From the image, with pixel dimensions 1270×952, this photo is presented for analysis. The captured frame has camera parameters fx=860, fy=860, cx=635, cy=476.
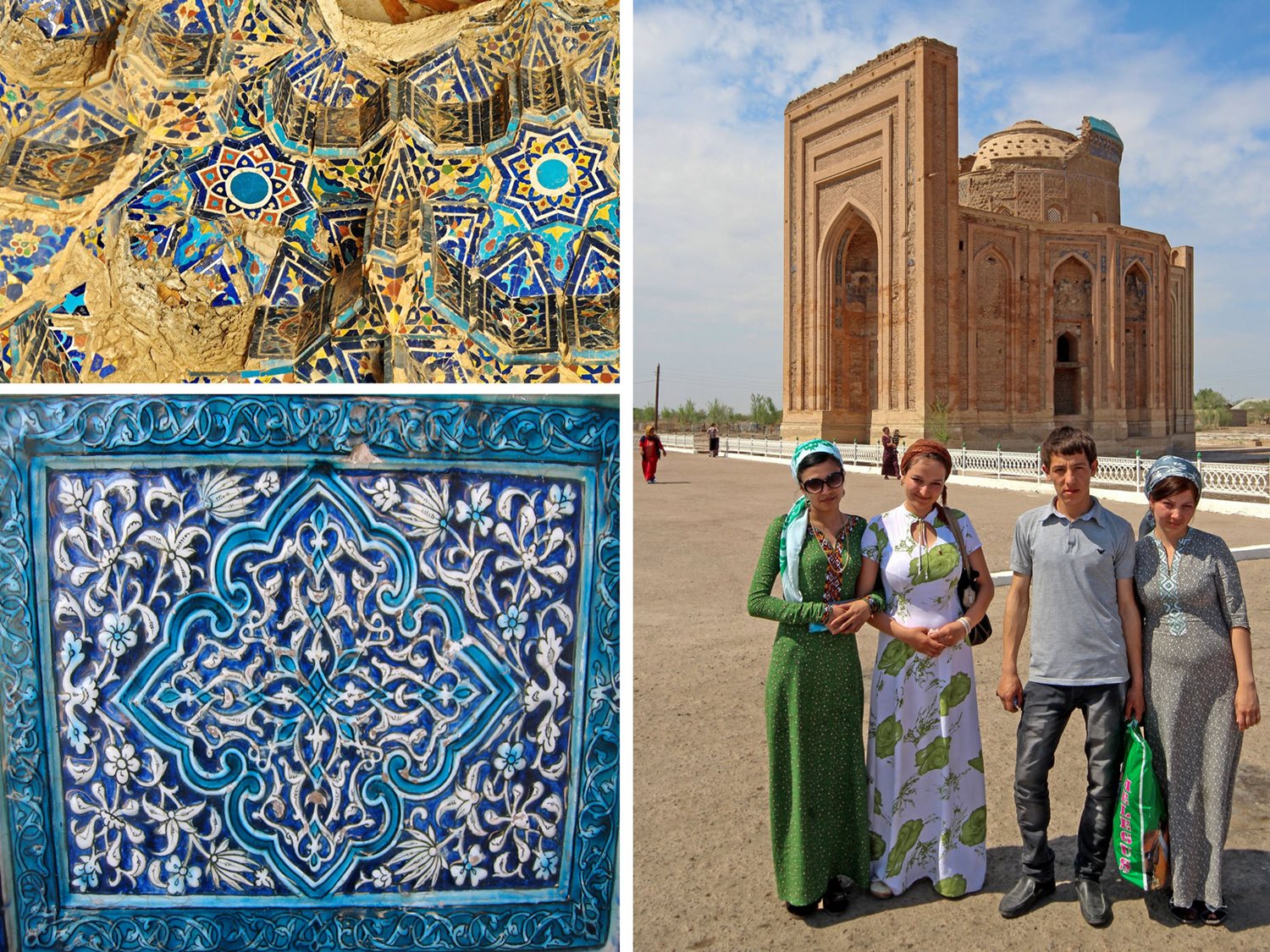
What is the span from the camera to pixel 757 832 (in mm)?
2502

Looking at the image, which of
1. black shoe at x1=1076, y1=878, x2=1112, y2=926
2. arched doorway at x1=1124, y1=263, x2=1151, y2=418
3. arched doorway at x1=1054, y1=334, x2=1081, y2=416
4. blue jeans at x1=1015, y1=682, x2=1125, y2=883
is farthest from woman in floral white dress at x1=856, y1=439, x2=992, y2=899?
arched doorway at x1=1124, y1=263, x2=1151, y2=418

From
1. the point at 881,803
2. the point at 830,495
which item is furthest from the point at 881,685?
the point at 830,495

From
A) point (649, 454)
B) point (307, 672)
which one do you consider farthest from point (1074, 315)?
point (307, 672)

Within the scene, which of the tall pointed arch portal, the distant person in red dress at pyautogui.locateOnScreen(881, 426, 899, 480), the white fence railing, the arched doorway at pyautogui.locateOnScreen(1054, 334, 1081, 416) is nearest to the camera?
the white fence railing

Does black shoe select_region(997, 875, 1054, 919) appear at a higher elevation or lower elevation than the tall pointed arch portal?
lower

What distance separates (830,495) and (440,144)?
3.69 feet

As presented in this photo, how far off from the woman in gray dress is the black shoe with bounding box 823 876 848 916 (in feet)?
2.51

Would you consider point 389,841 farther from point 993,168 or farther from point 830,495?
point 993,168

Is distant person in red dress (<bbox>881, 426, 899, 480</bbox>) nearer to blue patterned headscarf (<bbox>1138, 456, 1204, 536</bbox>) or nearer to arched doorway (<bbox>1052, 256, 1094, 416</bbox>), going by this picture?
blue patterned headscarf (<bbox>1138, 456, 1204, 536</bbox>)

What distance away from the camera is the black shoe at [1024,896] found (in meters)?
2.04

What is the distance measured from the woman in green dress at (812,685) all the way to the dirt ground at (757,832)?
153mm

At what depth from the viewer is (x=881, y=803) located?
2152mm

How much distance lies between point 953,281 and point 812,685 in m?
25.2

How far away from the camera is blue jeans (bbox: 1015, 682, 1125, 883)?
2037mm
